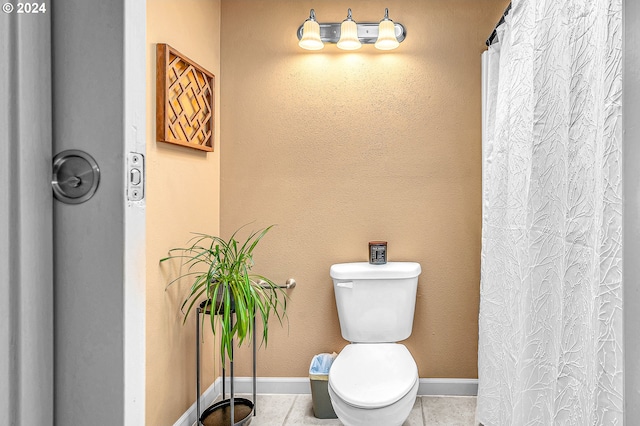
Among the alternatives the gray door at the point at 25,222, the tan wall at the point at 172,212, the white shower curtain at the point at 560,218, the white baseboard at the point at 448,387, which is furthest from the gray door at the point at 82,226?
the white baseboard at the point at 448,387

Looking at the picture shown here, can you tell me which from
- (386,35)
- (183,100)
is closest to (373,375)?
(183,100)

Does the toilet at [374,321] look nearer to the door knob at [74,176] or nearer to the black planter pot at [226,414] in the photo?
the black planter pot at [226,414]

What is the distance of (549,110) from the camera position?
1.21 metres

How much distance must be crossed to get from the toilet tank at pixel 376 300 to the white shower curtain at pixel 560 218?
52cm

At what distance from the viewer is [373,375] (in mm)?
1894

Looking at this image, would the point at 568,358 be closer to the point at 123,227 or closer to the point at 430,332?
the point at 123,227

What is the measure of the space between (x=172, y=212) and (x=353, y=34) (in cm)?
127

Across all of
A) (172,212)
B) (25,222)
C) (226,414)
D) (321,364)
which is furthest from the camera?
(321,364)

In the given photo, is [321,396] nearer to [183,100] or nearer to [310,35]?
[183,100]

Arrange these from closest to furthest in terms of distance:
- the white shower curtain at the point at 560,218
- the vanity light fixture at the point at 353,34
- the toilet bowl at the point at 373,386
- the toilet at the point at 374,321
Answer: the white shower curtain at the point at 560,218
the toilet bowl at the point at 373,386
the toilet at the point at 374,321
the vanity light fixture at the point at 353,34

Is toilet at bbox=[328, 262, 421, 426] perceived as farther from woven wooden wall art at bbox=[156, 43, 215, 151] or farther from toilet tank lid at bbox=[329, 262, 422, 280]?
woven wooden wall art at bbox=[156, 43, 215, 151]

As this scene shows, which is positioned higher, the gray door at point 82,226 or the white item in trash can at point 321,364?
the gray door at point 82,226

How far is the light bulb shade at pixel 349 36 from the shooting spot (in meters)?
2.27

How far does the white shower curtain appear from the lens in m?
0.86
